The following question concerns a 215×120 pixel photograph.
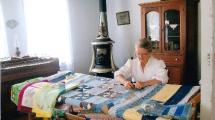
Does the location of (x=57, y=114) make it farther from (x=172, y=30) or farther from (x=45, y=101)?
(x=172, y=30)

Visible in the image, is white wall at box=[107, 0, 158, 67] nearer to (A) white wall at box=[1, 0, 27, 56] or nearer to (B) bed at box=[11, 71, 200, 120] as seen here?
(A) white wall at box=[1, 0, 27, 56]

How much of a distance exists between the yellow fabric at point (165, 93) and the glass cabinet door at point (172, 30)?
1.72 m

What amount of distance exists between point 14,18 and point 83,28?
4.57 ft

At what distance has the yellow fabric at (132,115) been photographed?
1440 millimetres

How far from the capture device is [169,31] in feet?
11.8

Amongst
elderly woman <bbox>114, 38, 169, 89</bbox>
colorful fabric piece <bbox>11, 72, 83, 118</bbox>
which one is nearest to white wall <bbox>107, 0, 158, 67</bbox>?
elderly woman <bbox>114, 38, 169, 89</bbox>

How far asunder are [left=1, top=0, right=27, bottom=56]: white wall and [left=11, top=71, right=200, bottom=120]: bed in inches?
56.5

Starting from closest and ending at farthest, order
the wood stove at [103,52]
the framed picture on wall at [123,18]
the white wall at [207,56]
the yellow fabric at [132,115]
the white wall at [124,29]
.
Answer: the white wall at [207,56], the yellow fabric at [132,115], the wood stove at [103,52], the white wall at [124,29], the framed picture on wall at [123,18]

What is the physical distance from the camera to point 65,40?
407 cm

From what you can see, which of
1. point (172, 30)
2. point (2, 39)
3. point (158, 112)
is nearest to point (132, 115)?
point (158, 112)

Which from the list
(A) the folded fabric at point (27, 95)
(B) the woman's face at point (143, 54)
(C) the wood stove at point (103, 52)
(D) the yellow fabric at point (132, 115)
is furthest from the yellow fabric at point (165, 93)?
(C) the wood stove at point (103, 52)

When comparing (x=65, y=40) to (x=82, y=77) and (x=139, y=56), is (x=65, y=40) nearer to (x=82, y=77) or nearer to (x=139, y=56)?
(x=82, y=77)

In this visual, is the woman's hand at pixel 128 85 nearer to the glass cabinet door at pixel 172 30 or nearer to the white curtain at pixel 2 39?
the glass cabinet door at pixel 172 30

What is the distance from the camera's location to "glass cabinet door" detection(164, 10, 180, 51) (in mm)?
3500
